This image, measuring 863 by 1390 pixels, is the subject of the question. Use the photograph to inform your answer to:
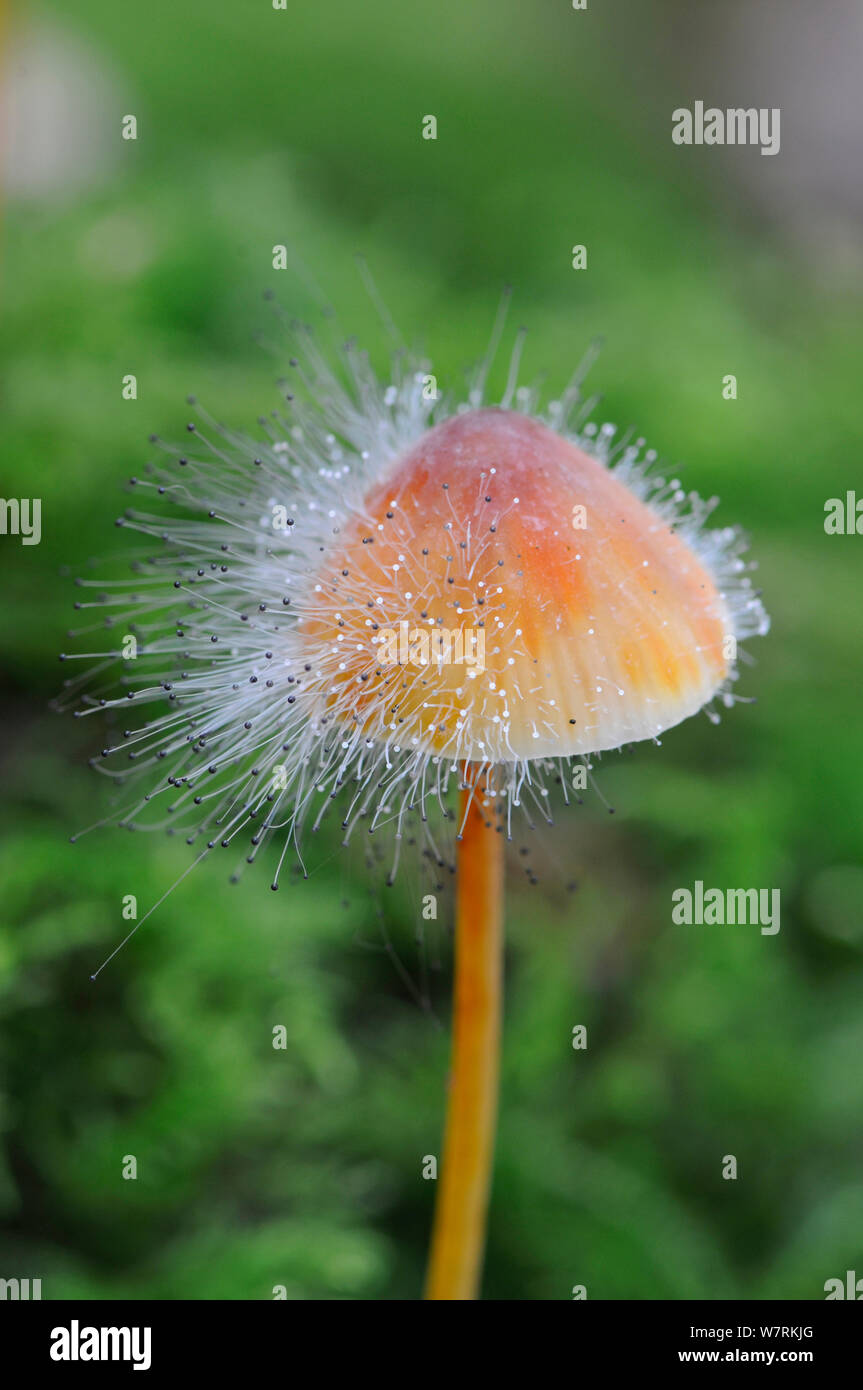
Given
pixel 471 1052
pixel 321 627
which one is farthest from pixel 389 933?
pixel 321 627

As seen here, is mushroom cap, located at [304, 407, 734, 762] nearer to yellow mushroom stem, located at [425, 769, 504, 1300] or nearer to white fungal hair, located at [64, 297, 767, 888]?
white fungal hair, located at [64, 297, 767, 888]

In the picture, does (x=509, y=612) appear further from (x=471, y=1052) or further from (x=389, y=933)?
(x=389, y=933)

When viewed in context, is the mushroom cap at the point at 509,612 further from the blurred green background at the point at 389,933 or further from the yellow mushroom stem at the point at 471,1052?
the blurred green background at the point at 389,933

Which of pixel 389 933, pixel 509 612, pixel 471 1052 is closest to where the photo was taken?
pixel 509 612

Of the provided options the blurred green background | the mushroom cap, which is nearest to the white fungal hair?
the mushroom cap

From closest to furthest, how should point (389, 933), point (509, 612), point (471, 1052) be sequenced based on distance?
point (509, 612), point (471, 1052), point (389, 933)

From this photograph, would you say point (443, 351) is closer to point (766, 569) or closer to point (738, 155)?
point (766, 569)
